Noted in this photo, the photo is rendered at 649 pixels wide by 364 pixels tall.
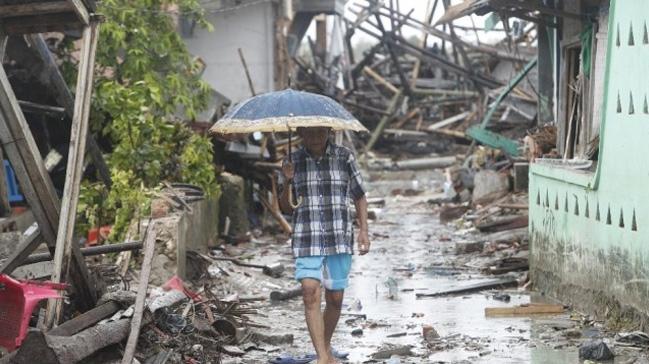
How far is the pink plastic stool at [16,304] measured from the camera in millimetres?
6074

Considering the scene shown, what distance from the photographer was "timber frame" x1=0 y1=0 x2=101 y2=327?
21.8ft

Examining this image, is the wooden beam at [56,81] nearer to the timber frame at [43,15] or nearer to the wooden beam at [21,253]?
the timber frame at [43,15]

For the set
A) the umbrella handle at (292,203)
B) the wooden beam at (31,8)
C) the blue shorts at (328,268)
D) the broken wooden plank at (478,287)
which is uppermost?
the wooden beam at (31,8)

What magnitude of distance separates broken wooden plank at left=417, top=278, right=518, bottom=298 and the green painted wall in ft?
3.74

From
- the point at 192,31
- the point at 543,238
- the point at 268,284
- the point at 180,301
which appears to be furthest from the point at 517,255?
the point at 192,31

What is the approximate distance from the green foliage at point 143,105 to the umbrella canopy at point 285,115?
4789mm

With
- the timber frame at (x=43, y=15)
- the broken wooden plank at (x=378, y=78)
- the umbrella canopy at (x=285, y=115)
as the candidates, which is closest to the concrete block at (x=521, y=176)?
the umbrella canopy at (x=285, y=115)

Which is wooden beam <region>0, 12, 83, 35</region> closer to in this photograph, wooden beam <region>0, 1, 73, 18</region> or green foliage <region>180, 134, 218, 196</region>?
wooden beam <region>0, 1, 73, 18</region>

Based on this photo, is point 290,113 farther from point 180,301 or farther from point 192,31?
point 192,31

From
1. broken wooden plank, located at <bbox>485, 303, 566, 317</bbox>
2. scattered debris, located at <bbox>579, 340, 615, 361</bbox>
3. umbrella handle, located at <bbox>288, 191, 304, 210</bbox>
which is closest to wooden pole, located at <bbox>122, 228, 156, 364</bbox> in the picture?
umbrella handle, located at <bbox>288, 191, 304, 210</bbox>

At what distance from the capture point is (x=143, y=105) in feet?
45.3

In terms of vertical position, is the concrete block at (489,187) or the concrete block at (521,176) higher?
the concrete block at (521,176)

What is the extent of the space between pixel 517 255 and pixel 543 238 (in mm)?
2198

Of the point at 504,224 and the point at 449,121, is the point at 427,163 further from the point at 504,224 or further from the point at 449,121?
the point at 504,224
